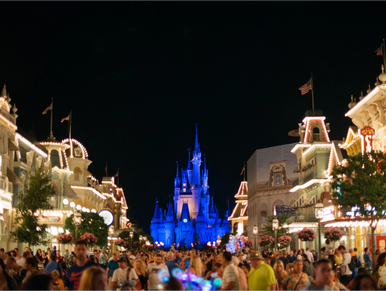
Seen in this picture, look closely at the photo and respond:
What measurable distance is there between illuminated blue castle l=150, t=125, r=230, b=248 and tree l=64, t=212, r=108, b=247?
365ft

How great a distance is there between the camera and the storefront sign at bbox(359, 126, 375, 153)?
34.3 metres

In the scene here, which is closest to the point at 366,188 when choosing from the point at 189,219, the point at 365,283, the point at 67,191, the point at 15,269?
the point at 15,269

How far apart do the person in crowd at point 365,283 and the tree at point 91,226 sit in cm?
4371

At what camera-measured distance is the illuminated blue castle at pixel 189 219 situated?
6467 inches

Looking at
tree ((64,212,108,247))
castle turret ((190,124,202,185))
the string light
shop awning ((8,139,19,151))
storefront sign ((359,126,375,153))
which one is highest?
castle turret ((190,124,202,185))

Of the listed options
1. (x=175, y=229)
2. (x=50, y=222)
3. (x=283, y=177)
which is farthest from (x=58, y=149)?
(x=175, y=229)

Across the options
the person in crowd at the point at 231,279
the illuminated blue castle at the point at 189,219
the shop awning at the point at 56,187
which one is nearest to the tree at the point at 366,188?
the person in crowd at the point at 231,279

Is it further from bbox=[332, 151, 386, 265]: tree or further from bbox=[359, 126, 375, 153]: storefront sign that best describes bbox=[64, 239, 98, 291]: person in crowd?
bbox=[359, 126, 375, 153]: storefront sign

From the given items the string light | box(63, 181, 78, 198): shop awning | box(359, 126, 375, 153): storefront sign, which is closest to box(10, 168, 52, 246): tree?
the string light

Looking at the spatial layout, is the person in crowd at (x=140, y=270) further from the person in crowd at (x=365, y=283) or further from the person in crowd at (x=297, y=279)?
the person in crowd at (x=365, y=283)

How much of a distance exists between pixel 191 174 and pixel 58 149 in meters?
124

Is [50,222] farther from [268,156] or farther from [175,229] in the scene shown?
[175,229]

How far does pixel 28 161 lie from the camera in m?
45.9

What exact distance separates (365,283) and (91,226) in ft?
148
